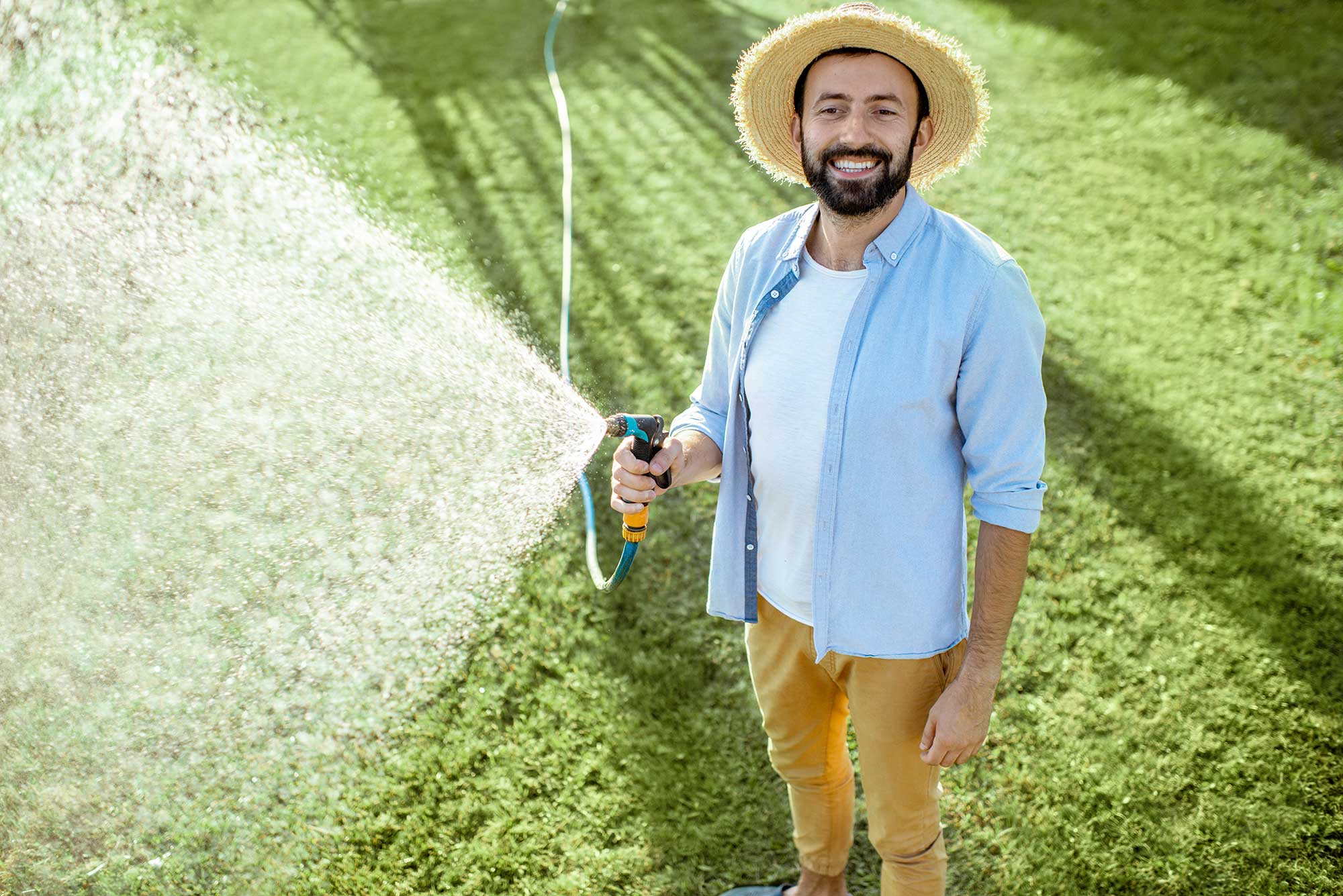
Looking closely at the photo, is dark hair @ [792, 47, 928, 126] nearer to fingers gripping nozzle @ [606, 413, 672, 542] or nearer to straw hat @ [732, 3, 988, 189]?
straw hat @ [732, 3, 988, 189]

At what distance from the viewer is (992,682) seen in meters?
2.09

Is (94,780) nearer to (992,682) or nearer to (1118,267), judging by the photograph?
(992,682)

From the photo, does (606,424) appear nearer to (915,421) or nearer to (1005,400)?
(915,421)

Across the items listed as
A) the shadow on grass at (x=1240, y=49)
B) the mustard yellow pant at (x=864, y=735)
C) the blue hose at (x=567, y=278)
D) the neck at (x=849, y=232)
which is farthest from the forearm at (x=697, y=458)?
the shadow on grass at (x=1240, y=49)

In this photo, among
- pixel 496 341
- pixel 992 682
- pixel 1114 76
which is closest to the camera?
pixel 992 682

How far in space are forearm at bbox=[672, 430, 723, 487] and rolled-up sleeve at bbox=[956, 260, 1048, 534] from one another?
0.63 m

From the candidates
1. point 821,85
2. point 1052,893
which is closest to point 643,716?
point 1052,893

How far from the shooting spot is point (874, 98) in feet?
6.77

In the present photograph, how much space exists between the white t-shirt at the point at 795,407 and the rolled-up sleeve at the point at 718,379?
0.56ft

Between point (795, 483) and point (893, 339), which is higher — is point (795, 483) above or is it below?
below

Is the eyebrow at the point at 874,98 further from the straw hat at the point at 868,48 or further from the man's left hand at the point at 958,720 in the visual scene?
the man's left hand at the point at 958,720

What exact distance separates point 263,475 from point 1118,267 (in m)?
4.77

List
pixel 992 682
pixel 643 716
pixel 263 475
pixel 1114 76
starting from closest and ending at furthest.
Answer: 1. pixel 992 682
2. pixel 643 716
3. pixel 263 475
4. pixel 1114 76

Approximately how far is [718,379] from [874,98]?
2.41ft
